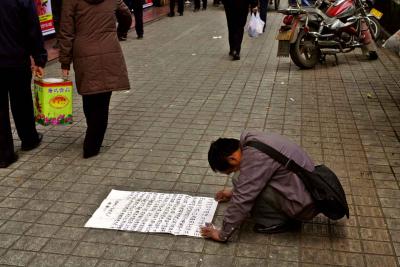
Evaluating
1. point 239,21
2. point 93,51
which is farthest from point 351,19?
point 93,51

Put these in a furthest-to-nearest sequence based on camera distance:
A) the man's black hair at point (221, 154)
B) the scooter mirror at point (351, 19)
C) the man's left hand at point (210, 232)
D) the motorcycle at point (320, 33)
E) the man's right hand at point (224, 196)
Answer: the scooter mirror at point (351, 19) → the motorcycle at point (320, 33) → the man's right hand at point (224, 196) → the man's left hand at point (210, 232) → the man's black hair at point (221, 154)

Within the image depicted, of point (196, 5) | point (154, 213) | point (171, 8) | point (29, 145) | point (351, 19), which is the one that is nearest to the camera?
point (154, 213)

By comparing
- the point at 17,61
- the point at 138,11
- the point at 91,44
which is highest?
the point at 91,44

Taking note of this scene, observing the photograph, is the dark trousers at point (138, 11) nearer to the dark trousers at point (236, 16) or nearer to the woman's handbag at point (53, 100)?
the dark trousers at point (236, 16)

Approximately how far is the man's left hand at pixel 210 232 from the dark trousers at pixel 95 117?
1.83 metres

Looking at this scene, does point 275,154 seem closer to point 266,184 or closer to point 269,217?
point 266,184

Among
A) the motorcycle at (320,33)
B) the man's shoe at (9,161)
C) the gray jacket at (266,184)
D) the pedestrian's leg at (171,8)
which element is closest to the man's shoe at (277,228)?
the gray jacket at (266,184)

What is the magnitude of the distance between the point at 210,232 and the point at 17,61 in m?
2.42

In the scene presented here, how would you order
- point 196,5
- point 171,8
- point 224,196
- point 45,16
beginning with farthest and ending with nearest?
point 196,5, point 171,8, point 45,16, point 224,196

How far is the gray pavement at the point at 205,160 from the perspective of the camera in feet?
10.5

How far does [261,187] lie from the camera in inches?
121

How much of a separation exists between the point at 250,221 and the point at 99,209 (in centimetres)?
117

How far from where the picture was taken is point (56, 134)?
17.7ft

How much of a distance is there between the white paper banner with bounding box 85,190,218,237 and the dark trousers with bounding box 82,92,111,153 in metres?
0.87
